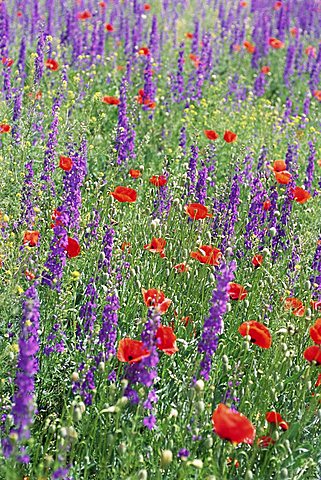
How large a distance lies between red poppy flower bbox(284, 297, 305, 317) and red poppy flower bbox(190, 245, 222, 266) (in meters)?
0.37

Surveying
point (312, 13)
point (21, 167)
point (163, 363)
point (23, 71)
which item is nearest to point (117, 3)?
point (312, 13)

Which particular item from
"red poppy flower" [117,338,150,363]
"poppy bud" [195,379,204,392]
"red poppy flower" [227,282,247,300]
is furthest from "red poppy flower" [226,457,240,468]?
"red poppy flower" [227,282,247,300]

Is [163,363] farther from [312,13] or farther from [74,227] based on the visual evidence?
[312,13]

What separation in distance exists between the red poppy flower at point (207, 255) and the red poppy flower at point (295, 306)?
0.37 m

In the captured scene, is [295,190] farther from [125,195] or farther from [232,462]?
[232,462]

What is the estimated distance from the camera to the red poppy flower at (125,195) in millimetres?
3656

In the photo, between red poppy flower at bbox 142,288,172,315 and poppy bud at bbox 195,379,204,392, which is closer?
poppy bud at bbox 195,379,204,392

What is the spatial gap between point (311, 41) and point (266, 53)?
1.98 metres

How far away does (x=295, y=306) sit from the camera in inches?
131

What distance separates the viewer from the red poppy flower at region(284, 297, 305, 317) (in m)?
3.27

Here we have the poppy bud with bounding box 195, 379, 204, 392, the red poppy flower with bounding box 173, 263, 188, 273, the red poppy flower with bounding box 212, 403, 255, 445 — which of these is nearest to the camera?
the red poppy flower with bounding box 212, 403, 255, 445

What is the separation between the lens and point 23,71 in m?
6.37

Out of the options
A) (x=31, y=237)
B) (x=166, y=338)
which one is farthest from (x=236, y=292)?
(x=31, y=237)

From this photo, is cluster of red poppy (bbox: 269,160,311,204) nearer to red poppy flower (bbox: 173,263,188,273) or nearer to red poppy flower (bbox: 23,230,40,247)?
red poppy flower (bbox: 173,263,188,273)
